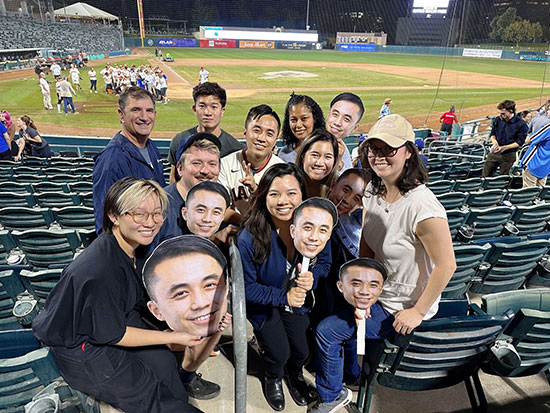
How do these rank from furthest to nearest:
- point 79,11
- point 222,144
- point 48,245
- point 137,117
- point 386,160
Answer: point 79,11
point 222,144
point 48,245
point 137,117
point 386,160

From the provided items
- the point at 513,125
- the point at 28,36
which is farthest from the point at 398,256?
the point at 28,36

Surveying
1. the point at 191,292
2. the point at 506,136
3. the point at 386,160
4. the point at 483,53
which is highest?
the point at 483,53

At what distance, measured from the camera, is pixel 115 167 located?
10.5ft

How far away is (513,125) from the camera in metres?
7.23

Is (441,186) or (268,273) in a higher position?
(268,273)

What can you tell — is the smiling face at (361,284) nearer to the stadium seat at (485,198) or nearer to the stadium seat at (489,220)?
the stadium seat at (489,220)

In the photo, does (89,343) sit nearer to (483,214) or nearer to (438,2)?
(483,214)

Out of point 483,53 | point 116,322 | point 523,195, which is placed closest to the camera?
point 116,322

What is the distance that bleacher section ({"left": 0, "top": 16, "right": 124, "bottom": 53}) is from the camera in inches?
1406

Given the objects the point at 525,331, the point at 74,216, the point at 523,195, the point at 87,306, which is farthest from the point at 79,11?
the point at 525,331

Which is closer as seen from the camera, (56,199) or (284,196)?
(284,196)

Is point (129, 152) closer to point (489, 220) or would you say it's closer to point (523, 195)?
point (489, 220)

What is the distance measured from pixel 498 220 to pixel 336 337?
132 inches

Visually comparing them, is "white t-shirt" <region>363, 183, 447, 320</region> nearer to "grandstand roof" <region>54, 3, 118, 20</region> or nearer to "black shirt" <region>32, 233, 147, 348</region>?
"black shirt" <region>32, 233, 147, 348</region>
